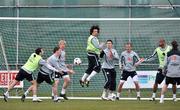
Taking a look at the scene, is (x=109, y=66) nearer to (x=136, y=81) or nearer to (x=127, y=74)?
(x=127, y=74)

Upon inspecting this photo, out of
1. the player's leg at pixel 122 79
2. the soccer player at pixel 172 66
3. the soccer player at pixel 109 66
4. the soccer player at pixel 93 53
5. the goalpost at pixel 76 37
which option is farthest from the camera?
the goalpost at pixel 76 37

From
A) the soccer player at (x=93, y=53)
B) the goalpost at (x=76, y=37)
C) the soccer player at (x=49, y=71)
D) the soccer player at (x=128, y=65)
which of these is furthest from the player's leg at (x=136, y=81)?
the goalpost at (x=76, y=37)

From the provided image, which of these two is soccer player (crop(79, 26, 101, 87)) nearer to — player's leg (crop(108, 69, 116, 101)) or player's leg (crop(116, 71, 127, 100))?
player's leg (crop(108, 69, 116, 101))

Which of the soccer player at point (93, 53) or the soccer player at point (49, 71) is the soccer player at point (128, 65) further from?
the soccer player at point (49, 71)

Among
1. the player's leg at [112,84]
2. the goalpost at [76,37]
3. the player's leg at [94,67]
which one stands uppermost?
the goalpost at [76,37]

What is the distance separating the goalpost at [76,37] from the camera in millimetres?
23094

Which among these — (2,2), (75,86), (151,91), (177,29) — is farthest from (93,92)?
(2,2)

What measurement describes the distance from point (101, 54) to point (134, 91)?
271 centimetres

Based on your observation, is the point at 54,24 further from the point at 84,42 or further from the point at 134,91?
the point at 134,91

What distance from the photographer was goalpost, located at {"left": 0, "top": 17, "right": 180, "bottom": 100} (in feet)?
75.8

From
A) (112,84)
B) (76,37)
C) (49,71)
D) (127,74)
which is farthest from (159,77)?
(76,37)

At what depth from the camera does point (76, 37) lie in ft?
78.1

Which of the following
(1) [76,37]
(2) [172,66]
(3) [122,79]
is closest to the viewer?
(2) [172,66]

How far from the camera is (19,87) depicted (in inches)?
881
